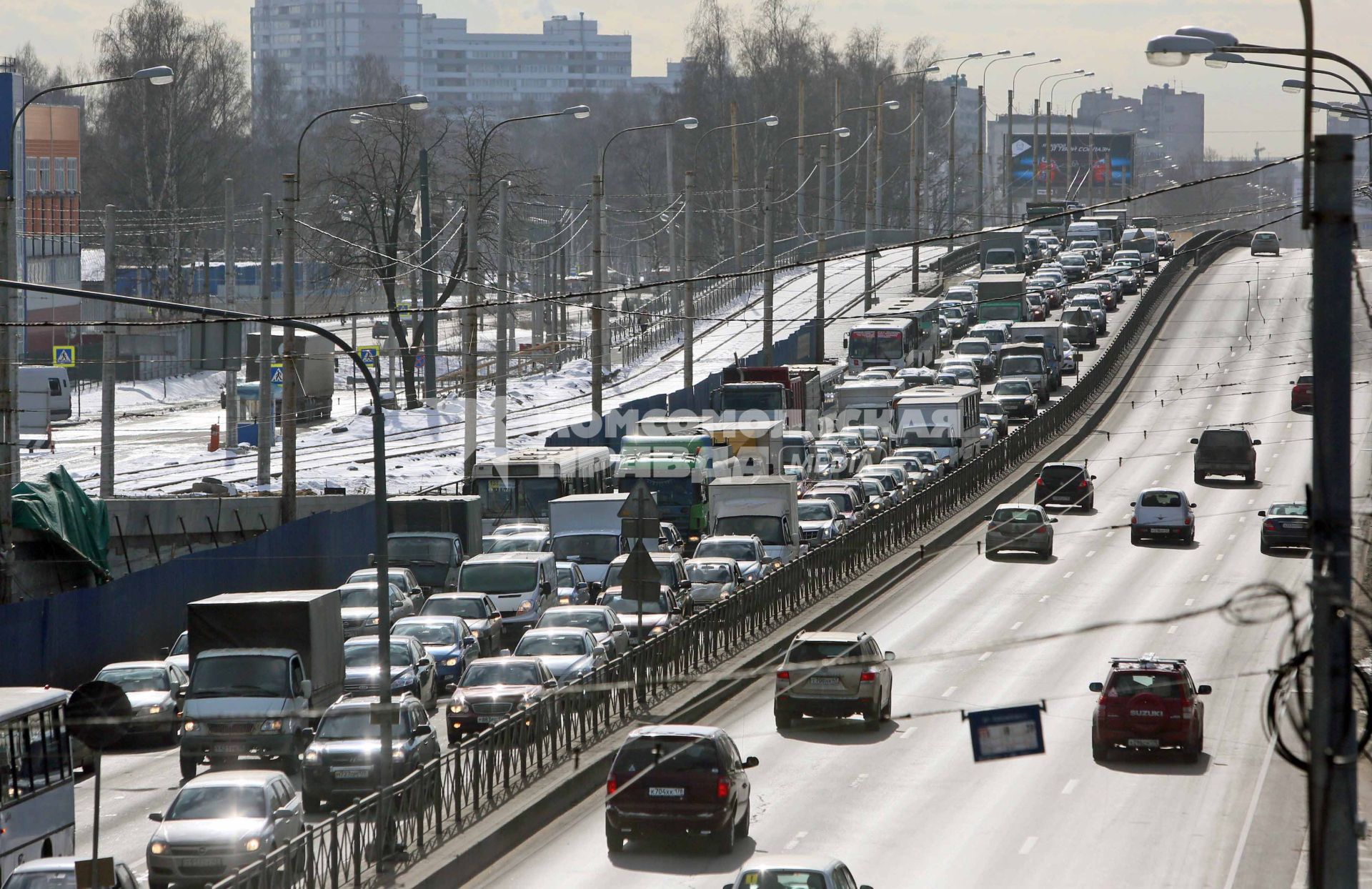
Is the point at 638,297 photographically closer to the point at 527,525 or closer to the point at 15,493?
the point at 527,525

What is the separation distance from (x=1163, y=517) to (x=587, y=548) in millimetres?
13994

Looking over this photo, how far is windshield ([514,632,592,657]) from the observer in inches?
1097

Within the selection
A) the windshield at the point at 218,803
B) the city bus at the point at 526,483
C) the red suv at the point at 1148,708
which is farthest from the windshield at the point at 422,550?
the windshield at the point at 218,803

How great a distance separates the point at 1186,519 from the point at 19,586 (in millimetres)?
25618

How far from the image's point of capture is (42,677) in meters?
29.0

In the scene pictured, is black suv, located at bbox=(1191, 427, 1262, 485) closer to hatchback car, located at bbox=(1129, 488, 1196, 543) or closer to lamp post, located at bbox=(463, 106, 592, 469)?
hatchback car, located at bbox=(1129, 488, 1196, 543)

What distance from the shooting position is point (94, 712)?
20672 mm

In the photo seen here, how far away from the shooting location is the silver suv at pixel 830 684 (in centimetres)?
2616

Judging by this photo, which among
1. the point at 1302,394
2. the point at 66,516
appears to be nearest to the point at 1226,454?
the point at 1302,394

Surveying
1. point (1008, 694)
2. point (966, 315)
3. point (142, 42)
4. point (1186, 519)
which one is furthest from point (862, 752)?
point (142, 42)

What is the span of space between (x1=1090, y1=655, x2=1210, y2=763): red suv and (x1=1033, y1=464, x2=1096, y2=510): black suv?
23782mm

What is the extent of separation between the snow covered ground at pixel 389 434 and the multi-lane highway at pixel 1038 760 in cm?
1820

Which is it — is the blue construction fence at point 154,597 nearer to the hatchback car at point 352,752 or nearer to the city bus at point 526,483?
the city bus at point 526,483

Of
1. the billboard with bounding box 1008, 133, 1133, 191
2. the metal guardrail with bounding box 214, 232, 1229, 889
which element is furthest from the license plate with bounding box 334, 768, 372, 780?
the billboard with bounding box 1008, 133, 1133, 191
